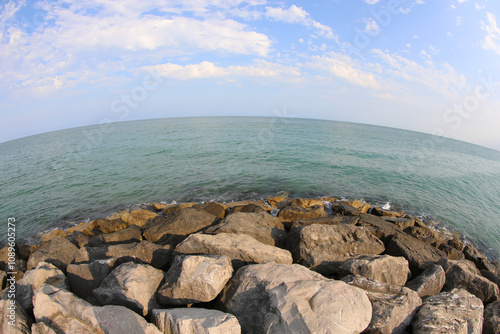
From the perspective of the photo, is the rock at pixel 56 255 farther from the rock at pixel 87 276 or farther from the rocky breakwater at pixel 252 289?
the rock at pixel 87 276

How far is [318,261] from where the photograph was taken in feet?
25.7

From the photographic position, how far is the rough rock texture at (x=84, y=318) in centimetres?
459

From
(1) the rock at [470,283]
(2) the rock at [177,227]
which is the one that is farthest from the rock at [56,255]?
(1) the rock at [470,283]

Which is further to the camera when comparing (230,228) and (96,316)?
(230,228)

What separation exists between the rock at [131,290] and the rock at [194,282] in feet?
0.99

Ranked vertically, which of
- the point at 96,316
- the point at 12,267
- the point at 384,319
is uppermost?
the point at 96,316

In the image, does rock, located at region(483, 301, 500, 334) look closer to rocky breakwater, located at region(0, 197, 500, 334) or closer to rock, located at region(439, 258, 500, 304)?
rocky breakwater, located at region(0, 197, 500, 334)

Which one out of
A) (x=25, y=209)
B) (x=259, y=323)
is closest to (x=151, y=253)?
(x=259, y=323)

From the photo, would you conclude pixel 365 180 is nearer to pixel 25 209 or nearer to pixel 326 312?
pixel 326 312

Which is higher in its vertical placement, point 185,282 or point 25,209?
point 185,282

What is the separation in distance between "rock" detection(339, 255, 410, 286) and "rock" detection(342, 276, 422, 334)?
1.75 ft

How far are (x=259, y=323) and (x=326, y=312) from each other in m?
1.49

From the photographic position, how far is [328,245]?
845 cm

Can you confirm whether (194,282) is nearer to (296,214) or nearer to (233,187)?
(296,214)
